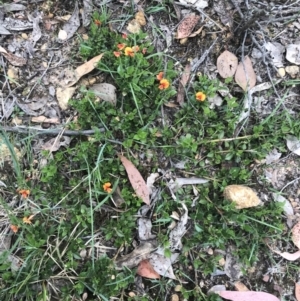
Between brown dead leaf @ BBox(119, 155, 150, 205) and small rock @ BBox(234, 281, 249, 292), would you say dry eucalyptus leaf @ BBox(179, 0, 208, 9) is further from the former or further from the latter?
small rock @ BBox(234, 281, 249, 292)

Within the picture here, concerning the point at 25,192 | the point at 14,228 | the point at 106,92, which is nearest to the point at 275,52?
the point at 106,92

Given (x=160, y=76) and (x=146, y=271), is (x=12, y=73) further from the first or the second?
(x=146, y=271)

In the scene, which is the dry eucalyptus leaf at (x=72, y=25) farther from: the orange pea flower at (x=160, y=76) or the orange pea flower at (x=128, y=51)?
the orange pea flower at (x=160, y=76)

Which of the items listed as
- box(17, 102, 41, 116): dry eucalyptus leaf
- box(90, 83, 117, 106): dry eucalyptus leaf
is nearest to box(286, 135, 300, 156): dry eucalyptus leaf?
box(90, 83, 117, 106): dry eucalyptus leaf

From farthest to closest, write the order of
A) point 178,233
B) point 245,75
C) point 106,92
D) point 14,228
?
point 245,75, point 106,92, point 178,233, point 14,228

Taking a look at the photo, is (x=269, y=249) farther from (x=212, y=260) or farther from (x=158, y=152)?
(x=158, y=152)
